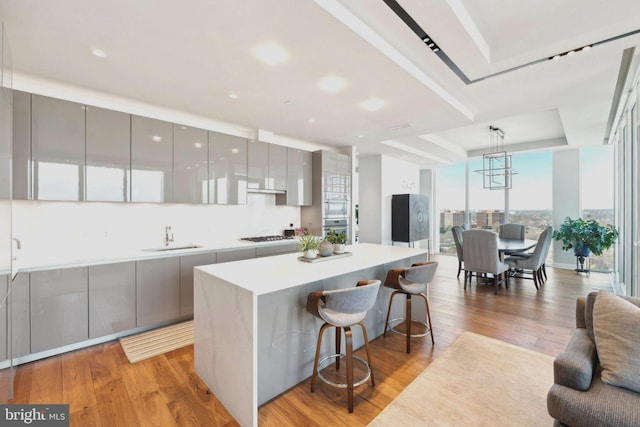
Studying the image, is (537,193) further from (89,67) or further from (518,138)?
(89,67)

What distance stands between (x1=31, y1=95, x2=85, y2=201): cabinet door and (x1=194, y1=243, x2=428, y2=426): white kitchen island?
5.77ft

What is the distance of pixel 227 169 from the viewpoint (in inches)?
152

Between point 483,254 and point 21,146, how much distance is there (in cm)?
577

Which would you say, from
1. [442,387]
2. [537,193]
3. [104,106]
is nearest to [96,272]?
[104,106]

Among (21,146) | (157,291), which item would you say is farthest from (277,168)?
(21,146)

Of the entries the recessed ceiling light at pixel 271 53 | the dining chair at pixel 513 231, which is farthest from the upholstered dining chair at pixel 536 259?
the recessed ceiling light at pixel 271 53

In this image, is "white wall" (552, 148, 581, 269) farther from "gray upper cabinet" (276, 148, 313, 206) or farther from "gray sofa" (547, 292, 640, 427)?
"gray sofa" (547, 292, 640, 427)

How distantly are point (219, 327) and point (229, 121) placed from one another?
3.06m

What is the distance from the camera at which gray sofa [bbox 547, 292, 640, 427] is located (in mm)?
1252

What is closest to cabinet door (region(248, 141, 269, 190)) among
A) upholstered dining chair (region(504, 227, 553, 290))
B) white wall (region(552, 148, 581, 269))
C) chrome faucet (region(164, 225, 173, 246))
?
chrome faucet (region(164, 225, 173, 246))

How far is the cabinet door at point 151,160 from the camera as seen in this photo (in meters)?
3.09

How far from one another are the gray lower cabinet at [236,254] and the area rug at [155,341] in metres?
0.84

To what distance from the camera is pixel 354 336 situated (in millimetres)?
2602

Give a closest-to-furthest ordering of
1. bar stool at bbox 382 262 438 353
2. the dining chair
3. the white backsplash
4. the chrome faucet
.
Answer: bar stool at bbox 382 262 438 353 → the white backsplash → the chrome faucet → the dining chair
